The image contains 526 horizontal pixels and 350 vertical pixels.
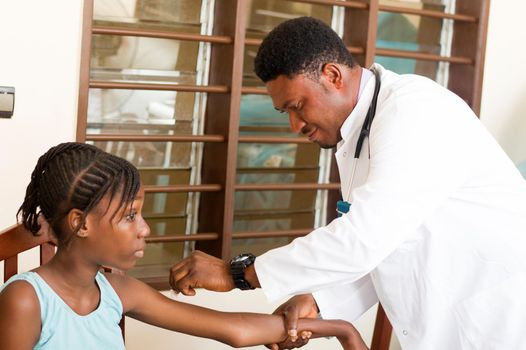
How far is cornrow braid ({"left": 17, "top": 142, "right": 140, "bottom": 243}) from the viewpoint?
191 cm

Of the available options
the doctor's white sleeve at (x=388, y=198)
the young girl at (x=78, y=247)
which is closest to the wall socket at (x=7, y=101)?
the young girl at (x=78, y=247)

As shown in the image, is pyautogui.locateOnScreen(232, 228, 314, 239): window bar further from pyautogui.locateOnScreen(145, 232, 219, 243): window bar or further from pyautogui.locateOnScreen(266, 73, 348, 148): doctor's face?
pyautogui.locateOnScreen(266, 73, 348, 148): doctor's face

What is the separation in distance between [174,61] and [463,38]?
56.5 inches

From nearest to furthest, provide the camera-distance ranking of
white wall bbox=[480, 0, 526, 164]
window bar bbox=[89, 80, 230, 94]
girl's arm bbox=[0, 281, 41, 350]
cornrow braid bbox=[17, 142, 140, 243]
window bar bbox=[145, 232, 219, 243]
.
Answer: girl's arm bbox=[0, 281, 41, 350] → cornrow braid bbox=[17, 142, 140, 243] → window bar bbox=[89, 80, 230, 94] → window bar bbox=[145, 232, 219, 243] → white wall bbox=[480, 0, 526, 164]

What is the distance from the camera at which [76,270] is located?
1.97 meters

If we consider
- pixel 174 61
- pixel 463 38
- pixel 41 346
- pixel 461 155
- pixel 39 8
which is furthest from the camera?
pixel 463 38

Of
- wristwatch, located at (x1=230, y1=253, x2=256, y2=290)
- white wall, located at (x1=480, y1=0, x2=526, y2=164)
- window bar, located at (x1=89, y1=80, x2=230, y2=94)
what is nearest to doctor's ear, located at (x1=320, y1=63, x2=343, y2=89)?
wristwatch, located at (x1=230, y1=253, x2=256, y2=290)

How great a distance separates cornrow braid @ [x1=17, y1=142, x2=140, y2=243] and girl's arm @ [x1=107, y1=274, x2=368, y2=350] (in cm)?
28

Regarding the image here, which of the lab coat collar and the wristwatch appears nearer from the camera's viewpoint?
the wristwatch

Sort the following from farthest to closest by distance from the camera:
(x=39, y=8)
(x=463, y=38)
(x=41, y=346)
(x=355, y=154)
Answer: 1. (x=463, y=38)
2. (x=39, y=8)
3. (x=355, y=154)
4. (x=41, y=346)

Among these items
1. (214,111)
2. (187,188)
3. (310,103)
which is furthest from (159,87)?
(310,103)

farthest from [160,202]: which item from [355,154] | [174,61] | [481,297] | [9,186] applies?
[481,297]

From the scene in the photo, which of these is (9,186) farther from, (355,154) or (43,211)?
(355,154)

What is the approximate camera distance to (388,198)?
6.48ft
